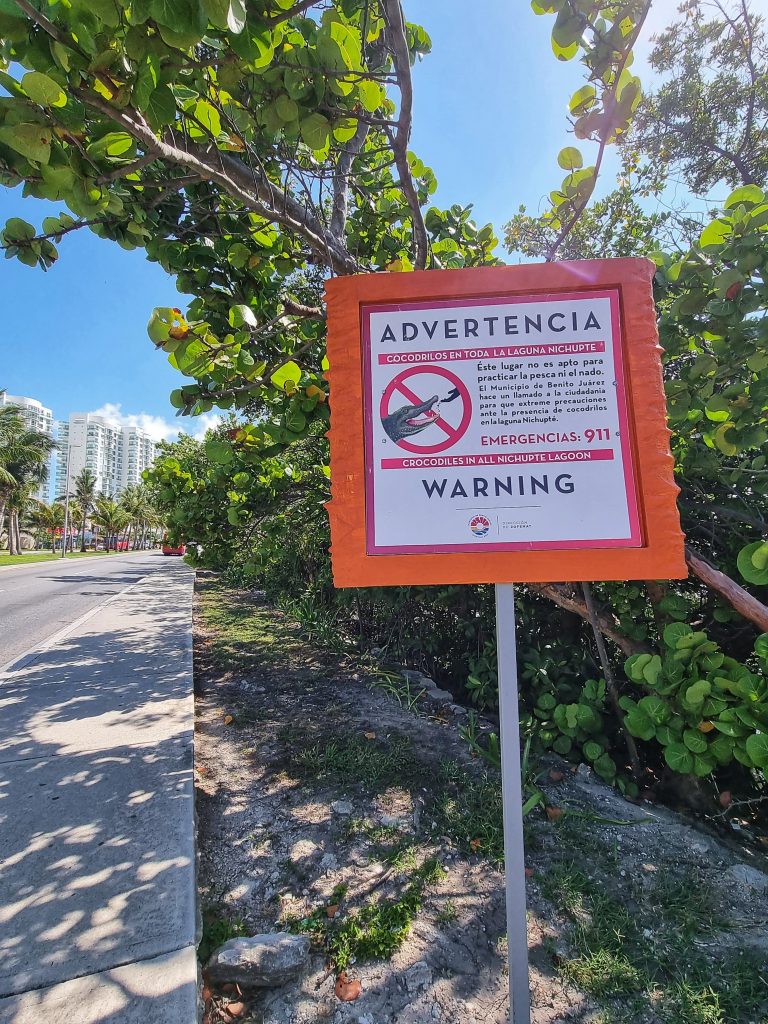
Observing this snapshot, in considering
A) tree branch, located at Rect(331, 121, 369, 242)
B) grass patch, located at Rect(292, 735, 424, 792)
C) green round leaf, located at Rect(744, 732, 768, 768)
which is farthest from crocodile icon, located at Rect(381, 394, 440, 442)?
grass patch, located at Rect(292, 735, 424, 792)

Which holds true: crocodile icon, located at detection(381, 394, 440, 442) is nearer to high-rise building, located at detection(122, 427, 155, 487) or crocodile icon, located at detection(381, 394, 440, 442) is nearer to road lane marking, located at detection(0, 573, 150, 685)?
road lane marking, located at detection(0, 573, 150, 685)

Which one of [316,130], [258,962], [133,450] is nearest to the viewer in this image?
[258,962]

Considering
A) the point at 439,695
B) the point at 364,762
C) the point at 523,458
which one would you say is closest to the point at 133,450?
the point at 439,695

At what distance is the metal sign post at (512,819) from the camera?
1.52 m

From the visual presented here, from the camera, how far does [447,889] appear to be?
7.23 ft

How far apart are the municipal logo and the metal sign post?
192 millimetres

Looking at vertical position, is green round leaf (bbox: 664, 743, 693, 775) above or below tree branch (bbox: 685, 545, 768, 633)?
below

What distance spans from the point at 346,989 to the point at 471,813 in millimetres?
1104

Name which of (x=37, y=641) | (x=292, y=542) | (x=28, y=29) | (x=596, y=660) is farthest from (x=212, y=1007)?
(x=37, y=641)

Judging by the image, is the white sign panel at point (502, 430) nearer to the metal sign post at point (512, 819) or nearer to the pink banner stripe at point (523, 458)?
the pink banner stripe at point (523, 458)

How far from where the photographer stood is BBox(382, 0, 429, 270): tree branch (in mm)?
1836

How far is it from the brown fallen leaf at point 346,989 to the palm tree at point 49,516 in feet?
232

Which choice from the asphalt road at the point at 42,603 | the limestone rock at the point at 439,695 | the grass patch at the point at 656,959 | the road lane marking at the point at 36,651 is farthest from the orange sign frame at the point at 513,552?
the asphalt road at the point at 42,603

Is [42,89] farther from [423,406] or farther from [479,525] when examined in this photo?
[479,525]
